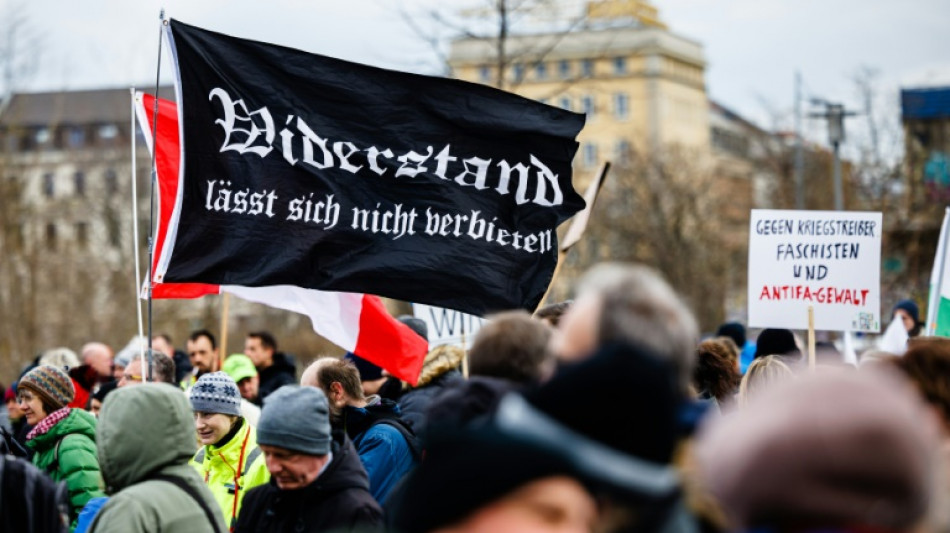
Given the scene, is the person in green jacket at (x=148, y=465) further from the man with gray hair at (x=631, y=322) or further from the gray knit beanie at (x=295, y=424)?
the man with gray hair at (x=631, y=322)

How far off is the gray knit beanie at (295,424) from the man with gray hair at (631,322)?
2311mm

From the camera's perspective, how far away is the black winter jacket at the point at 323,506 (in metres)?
5.39

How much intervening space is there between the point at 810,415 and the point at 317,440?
318cm

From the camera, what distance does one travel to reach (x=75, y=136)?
103438 millimetres

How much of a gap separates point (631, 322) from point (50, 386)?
5.28 m

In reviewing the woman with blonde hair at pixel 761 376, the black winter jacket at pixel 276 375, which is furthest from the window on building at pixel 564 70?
the woman with blonde hair at pixel 761 376

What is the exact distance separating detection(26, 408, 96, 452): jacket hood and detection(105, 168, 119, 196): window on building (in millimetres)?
45181

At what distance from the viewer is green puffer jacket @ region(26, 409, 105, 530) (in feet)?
24.0

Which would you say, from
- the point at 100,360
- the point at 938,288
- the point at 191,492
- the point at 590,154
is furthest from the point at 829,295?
the point at 590,154

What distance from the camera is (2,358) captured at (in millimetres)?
34344

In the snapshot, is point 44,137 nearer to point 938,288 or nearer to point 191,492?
point 938,288

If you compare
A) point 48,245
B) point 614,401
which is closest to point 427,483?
point 614,401

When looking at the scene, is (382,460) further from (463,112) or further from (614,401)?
(614,401)

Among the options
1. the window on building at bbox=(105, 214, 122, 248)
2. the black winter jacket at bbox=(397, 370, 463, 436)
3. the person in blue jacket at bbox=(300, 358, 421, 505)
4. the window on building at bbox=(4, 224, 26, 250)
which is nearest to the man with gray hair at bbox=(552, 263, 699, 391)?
the person in blue jacket at bbox=(300, 358, 421, 505)
